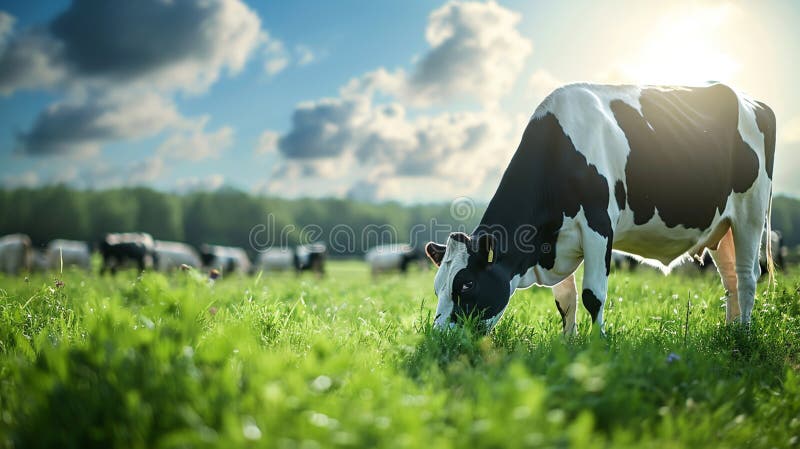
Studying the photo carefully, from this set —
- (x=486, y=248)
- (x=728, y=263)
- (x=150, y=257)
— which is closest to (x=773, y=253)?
(x=728, y=263)

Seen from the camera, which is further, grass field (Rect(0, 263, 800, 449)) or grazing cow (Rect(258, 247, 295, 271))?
grazing cow (Rect(258, 247, 295, 271))

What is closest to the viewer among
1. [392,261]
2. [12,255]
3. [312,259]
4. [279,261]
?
[12,255]

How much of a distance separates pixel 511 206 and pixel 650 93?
228cm

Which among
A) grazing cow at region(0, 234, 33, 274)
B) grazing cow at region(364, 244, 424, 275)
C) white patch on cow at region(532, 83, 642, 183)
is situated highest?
white patch on cow at region(532, 83, 642, 183)

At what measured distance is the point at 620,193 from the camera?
5.04m

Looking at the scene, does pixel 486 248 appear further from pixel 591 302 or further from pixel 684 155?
pixel 684 155

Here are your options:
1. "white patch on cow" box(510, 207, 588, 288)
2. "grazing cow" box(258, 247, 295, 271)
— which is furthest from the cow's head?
"grazing cow" box(258, 247, 295, 271)

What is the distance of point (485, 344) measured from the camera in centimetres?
412

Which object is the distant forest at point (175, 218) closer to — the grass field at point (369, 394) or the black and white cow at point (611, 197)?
the black and white cow at point (611, 197)

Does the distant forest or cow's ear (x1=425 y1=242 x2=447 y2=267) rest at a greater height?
cow's ear (x1=425 y1=242 x2=447 y2=267)

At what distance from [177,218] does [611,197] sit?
7916cm

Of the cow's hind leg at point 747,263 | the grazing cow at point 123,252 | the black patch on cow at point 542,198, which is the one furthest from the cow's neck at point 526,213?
the grazing cow at point 123,252

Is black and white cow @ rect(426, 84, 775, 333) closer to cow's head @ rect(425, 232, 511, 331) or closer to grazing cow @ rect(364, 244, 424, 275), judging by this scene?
cow's head @ rect(425, 232, 511, 331)

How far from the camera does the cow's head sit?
15.0ft
